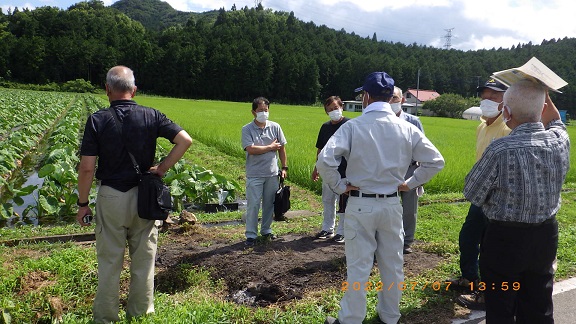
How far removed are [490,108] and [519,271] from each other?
5.98 feet

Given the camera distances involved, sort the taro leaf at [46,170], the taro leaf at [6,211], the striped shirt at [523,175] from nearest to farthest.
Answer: the striped shirt at [523,175] → the taro leaf at [6,211] → the taro leaf at [46,170]

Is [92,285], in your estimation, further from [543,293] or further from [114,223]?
[543,293]

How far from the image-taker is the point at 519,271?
2.62 m

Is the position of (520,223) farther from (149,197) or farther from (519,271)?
(149,197)

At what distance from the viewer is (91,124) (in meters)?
3.02

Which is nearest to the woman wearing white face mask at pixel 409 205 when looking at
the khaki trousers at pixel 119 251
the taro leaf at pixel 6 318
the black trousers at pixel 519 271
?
the black trousers at pixel 519 271

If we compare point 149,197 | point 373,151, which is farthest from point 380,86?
point 149,197

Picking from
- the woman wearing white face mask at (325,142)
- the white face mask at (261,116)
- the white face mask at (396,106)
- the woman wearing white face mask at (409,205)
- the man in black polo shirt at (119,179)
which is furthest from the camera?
the woman wearing white face mask at (325,142)

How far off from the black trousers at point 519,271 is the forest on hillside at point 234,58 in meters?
71.6

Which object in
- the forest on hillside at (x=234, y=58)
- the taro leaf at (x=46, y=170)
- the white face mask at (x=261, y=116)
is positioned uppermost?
the forest on hillside at (x=234, y=58)

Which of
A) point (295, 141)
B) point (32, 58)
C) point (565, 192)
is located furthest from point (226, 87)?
point (565, 192)

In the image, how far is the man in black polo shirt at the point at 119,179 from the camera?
3.05 m

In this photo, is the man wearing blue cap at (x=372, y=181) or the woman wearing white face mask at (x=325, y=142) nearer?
the man wearing blue cap at (x=372, y=181)

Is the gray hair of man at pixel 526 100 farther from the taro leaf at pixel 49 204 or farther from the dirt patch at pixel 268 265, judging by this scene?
the taro leaf at pixel 49 204
